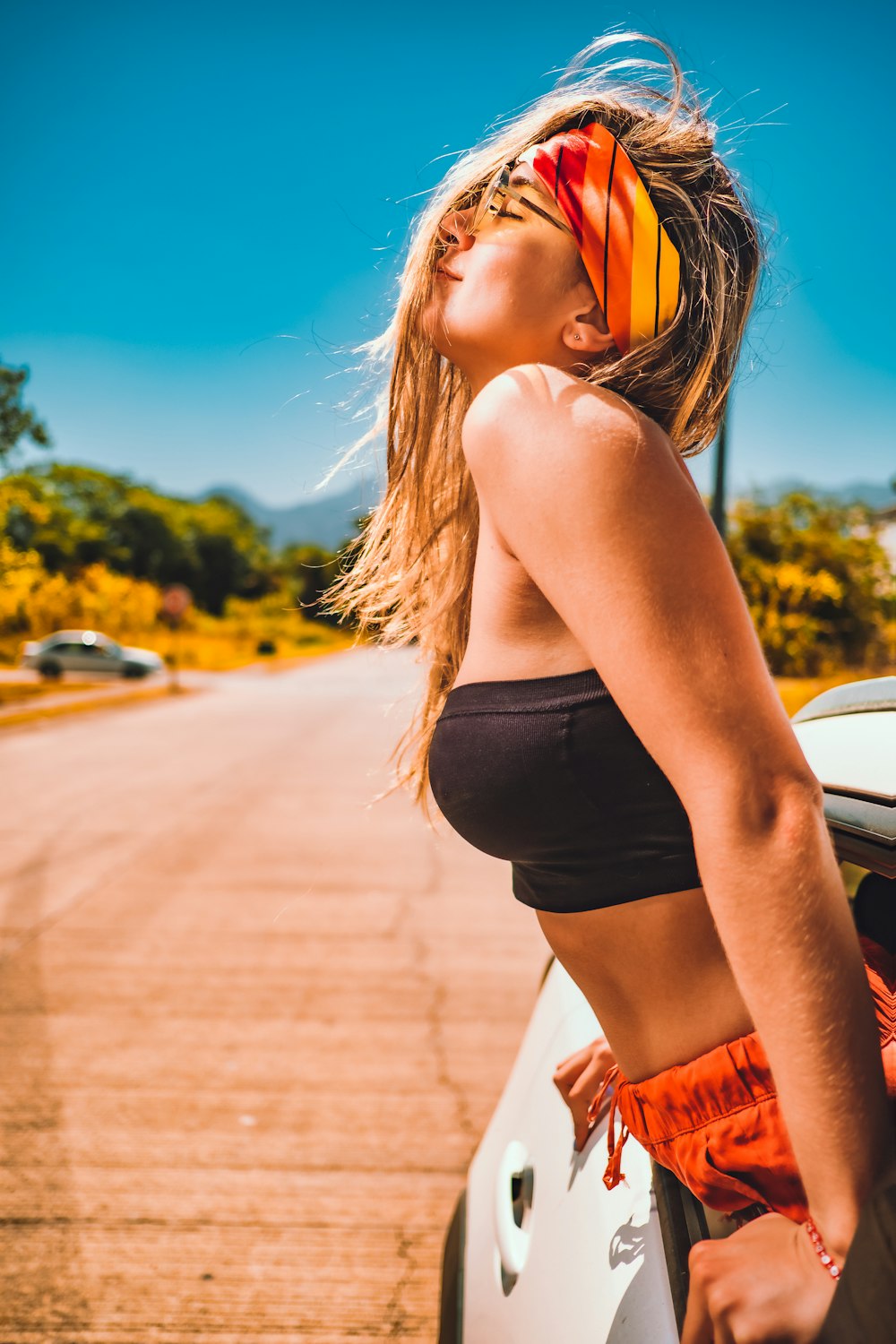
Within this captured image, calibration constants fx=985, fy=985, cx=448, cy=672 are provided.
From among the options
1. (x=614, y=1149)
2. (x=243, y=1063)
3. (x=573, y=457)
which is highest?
(x=573, y=457)

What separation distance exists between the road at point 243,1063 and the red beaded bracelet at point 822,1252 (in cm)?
82

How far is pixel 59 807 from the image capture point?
8188 millimetres

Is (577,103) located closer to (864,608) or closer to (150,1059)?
(150,1059)

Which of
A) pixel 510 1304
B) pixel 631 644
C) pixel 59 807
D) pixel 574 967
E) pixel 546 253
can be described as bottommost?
pixel 59 807

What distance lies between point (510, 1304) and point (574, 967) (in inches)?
22.0

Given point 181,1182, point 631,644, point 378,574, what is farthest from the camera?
point 181,1182

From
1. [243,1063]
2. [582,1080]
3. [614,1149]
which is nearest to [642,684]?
[614,1149]

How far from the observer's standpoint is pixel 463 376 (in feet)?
4.14

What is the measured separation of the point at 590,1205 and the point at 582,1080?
140 mm

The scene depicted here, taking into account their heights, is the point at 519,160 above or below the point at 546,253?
above

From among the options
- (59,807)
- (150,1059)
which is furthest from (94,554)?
(150,1059)

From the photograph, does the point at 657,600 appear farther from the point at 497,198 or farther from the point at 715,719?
the point at 497,198

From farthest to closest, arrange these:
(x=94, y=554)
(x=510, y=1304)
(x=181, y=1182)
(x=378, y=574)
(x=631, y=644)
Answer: (x=94, y=554), (x=181, y=1182), (x=378, y=574), (x=510, y=1304), (x=631, y=644)

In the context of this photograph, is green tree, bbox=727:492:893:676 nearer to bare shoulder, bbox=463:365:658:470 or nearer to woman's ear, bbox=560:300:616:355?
woman's ear, bbox=560:300:616:355
